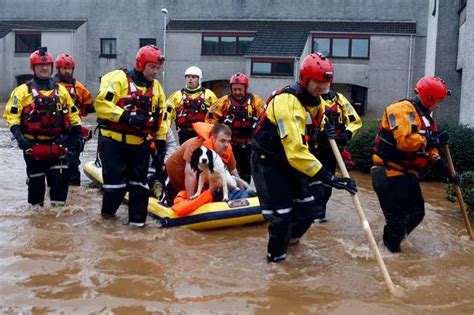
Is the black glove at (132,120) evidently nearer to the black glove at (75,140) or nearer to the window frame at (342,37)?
the black glove at (75,140)

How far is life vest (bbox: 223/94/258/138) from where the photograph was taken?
9539mm

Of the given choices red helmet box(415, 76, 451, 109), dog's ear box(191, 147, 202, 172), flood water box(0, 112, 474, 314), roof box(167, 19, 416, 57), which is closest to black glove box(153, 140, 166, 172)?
dog's ear box(191, 147, 202, 172)

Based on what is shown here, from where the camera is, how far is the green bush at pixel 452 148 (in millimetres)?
10938

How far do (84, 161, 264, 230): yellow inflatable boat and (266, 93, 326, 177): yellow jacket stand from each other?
7.09 ft

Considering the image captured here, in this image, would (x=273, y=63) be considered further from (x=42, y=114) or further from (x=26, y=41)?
(x=42, y=114)

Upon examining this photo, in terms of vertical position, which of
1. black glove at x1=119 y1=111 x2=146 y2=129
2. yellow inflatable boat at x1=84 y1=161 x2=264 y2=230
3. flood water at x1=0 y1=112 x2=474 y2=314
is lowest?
flood water at x1=0 y1=112 x2=474 y2=314

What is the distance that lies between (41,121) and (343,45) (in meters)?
25.9

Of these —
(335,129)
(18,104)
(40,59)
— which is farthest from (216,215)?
(40,59)

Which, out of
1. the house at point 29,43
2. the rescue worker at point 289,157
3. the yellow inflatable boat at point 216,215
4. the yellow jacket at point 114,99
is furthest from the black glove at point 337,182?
the house at point 29,43

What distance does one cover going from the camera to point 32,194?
820 cm

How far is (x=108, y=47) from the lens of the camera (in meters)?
37.1

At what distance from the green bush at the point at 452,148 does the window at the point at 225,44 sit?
21.3 metres

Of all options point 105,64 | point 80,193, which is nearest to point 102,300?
point 80,193

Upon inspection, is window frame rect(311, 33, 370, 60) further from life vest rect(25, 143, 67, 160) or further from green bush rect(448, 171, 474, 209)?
life vest rect(25, 143, 67, 160)
